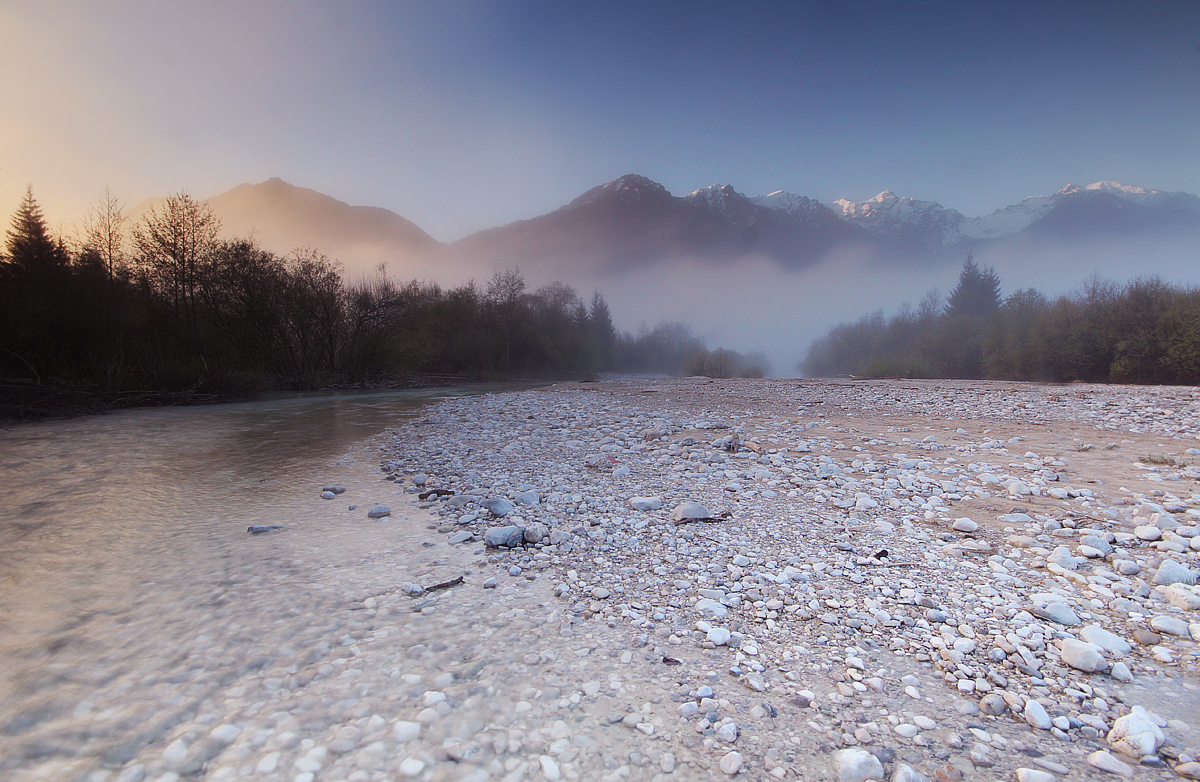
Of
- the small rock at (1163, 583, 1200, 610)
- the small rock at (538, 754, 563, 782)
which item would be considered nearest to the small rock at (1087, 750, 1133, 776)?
the small rock at (1163, 583, 1200, 610)

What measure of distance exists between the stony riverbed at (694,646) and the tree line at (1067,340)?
90.1 ft

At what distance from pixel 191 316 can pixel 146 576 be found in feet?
72.6

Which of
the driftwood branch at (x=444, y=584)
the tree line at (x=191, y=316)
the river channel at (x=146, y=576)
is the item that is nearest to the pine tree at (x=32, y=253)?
the tree line at (x=191, y=316)

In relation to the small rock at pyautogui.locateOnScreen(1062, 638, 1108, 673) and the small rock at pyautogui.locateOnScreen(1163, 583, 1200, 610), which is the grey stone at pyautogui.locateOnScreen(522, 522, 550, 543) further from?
the small rock at pyautogui.locateOnScreen(1163, 583, 1200, 610)

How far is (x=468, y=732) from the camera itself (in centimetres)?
183

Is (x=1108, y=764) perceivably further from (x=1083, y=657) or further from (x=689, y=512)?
(x=689, y=512)

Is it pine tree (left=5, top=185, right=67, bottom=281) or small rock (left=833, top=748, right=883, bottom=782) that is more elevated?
pine tree (left=5, top=185, right=67, bottom=281)

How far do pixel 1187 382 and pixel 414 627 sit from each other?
35.3m

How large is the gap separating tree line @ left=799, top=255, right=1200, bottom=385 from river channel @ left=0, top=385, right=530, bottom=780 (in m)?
34.6

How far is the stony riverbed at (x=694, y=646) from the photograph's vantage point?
67.5 inches

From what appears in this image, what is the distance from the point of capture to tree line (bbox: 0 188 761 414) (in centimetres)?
1423

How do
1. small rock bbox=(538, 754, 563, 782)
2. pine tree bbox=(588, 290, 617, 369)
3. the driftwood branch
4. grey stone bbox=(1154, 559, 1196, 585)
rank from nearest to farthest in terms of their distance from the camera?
small rock bbox=(538, 754, 563, 782) < grey stone bbox=(1154, 559, 1196, 585) < the driftwood branch < pine tree bbox=(588, 290, 617, 369)

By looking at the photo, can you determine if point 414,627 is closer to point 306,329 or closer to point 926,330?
point 306,329

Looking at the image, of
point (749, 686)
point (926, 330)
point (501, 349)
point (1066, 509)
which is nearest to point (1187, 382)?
point (926, 330)
